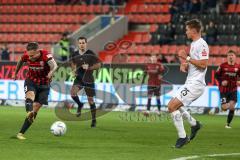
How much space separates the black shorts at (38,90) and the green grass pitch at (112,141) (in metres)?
0.77

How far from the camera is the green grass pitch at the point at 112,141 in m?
10.9

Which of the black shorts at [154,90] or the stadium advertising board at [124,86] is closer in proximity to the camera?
the black shorts at [154,90]

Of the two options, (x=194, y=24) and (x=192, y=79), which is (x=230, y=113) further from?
(x=194, y=24)

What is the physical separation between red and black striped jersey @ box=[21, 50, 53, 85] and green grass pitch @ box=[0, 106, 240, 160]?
1.18 metres

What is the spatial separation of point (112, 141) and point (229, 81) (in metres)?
6.17

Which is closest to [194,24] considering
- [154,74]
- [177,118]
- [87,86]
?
[177,118]

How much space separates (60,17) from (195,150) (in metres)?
Answer: 24.7

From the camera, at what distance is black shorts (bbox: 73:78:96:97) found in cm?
1722

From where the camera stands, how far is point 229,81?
18.5 meters

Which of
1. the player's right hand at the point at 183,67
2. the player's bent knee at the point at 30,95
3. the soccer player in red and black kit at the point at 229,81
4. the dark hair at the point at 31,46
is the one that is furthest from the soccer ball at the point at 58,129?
the soccer player in red and black kit at the point at 229,81

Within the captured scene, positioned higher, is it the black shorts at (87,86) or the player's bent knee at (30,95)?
the player's bent knee at (30,95)

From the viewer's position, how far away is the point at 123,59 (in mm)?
28609

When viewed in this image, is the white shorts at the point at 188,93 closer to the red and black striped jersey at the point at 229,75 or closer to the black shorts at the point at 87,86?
the black shorts at the point at 87,86

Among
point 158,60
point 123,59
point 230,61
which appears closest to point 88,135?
point 230,61
